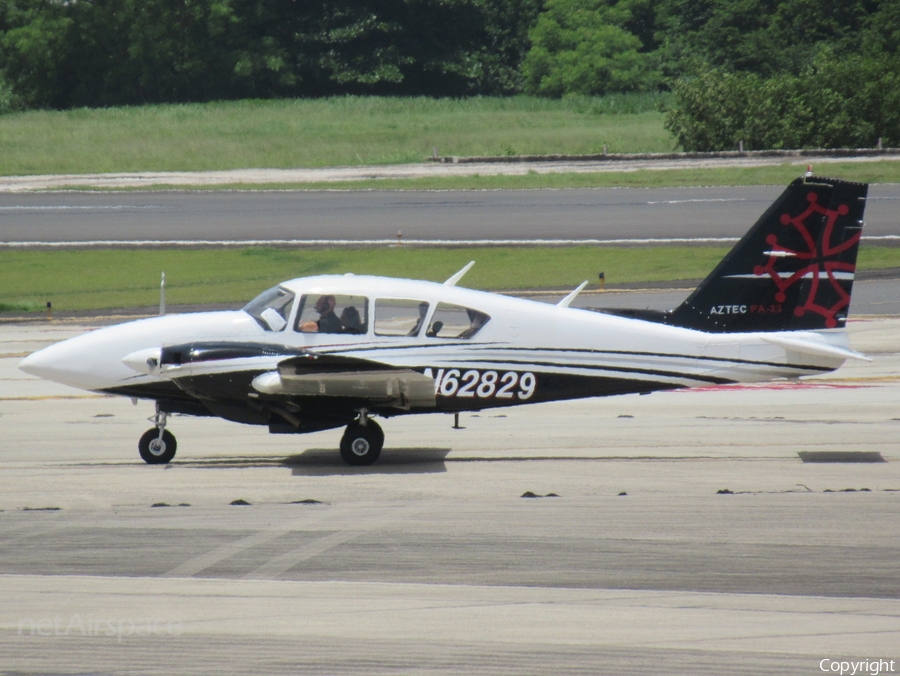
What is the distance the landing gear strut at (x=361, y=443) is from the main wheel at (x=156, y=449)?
1.92 m

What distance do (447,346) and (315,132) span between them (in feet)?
179

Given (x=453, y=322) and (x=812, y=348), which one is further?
(x=453, y=322)

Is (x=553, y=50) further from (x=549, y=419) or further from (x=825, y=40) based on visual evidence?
(x=549, y=419)

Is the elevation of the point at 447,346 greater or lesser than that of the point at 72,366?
greater

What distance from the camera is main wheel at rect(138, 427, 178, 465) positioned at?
12.5 metres

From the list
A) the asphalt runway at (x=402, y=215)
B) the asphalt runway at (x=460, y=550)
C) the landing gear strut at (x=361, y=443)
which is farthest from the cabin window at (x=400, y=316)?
the asphalt runway at (x=402, y=215)

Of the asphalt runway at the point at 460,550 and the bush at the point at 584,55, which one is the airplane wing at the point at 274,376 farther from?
the bush at the point at 584,55

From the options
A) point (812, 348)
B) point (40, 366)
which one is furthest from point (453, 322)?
point (40, 366)

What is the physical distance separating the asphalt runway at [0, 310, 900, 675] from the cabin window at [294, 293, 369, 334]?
1.53 metres

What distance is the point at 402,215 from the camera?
37531mm

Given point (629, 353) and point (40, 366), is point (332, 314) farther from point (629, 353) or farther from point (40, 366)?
point (629, 353)

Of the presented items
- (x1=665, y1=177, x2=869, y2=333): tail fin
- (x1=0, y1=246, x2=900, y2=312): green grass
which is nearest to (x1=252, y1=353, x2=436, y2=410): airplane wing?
(x1=665, y1=177, x2=869, y2=333): tail fin

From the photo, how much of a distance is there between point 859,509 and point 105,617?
651 centimetres

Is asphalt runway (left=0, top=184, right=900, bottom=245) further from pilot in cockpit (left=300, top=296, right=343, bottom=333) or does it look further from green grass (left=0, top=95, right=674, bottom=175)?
pilot in cockpit (left=300, top=296, right=343, bottom=333)
